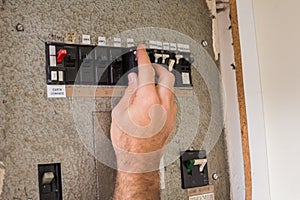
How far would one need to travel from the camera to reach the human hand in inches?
43.3

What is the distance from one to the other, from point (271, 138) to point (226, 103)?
18cm

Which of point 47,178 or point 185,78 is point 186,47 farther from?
point 47,178

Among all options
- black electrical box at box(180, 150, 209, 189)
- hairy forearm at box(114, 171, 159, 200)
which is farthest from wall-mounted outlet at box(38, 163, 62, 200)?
black electrical box at box(180, 150, 209, 189)

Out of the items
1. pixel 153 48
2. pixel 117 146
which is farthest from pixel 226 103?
pixel 117 146

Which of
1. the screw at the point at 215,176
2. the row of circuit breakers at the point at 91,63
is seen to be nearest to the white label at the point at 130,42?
the row of circuit breakers at the point at 91,63

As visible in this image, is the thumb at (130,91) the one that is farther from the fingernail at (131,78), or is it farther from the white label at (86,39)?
the white label at (86,39)

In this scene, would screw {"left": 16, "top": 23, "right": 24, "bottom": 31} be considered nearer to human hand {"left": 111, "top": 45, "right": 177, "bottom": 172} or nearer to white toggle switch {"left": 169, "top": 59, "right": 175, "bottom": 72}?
human hand {"left": 111, "top": 45, "right": 177, "bottom": 172}

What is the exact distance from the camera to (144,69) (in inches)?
45.1

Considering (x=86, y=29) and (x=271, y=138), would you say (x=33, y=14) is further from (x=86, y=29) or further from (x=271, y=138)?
(x=271, y=138)

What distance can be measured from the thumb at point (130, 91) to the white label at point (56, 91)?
0.16 m

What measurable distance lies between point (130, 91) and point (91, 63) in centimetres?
13

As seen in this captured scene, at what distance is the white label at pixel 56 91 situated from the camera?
1.01m

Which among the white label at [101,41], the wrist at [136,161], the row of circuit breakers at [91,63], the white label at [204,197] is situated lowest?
the white label at [204,197]

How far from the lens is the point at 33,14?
1.01 metres
